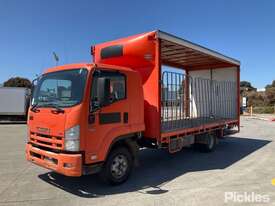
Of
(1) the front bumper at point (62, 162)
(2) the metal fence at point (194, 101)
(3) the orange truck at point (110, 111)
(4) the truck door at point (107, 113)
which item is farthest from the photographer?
(2) the metal fence at point (194, 101)

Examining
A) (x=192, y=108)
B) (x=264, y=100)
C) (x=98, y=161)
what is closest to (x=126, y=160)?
(x=98, y=161)

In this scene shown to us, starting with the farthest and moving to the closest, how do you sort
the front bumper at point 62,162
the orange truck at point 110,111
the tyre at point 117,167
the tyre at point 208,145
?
Result: 1. the tyre at point 208,145
2. the tyre at point 117,167
3. the orange truck at point 110,111
4. the front bumper at point 62,162

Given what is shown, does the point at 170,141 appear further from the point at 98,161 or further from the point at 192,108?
the point at 192,108

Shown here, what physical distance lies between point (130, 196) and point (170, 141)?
226 cm

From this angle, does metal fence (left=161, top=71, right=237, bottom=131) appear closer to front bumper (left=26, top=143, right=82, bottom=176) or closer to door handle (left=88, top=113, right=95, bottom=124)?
door handle (left=88, top=113, right=95, bottom=124)

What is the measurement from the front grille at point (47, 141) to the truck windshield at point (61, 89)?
63 centimetres

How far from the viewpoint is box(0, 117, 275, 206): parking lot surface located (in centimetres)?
507

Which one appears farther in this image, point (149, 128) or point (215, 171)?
point (215, 171)

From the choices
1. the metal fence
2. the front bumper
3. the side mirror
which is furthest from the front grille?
the metal fence

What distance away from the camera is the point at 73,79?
541 cm

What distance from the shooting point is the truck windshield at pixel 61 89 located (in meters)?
5.22

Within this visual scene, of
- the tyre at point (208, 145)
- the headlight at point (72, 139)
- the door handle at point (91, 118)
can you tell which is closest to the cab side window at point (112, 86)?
the door handle at point (91, 118)
